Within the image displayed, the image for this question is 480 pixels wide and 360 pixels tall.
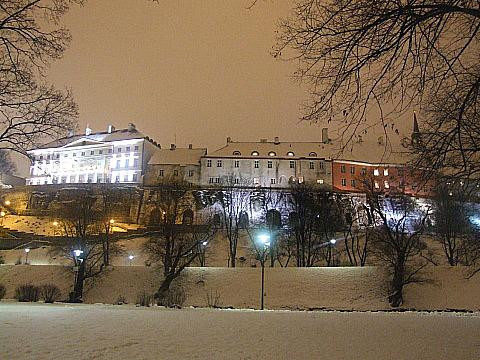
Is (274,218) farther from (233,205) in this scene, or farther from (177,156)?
(177,156)

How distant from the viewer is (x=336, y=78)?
7.86 meters

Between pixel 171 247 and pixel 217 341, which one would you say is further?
pixel 171 247

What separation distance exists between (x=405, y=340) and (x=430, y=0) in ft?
22.2

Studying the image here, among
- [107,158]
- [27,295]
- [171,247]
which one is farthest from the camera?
[107,158]

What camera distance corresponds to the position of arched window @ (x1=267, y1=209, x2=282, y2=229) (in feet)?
207

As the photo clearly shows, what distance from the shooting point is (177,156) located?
305ft

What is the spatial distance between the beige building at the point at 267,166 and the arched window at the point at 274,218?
1826cm

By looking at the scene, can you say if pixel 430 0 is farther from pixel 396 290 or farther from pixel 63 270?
pixel 63 270

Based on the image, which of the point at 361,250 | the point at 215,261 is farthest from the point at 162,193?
the point at 361,250

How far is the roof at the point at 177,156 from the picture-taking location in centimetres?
9102

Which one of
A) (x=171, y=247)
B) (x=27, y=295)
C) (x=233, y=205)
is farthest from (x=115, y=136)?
(x=27, y=295)

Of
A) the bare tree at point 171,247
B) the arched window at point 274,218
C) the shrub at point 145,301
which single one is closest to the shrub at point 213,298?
the bare tree at point 171,247

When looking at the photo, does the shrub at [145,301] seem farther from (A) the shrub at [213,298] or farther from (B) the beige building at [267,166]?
(B) the beige building at [267,166]

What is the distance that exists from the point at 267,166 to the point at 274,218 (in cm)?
2599
